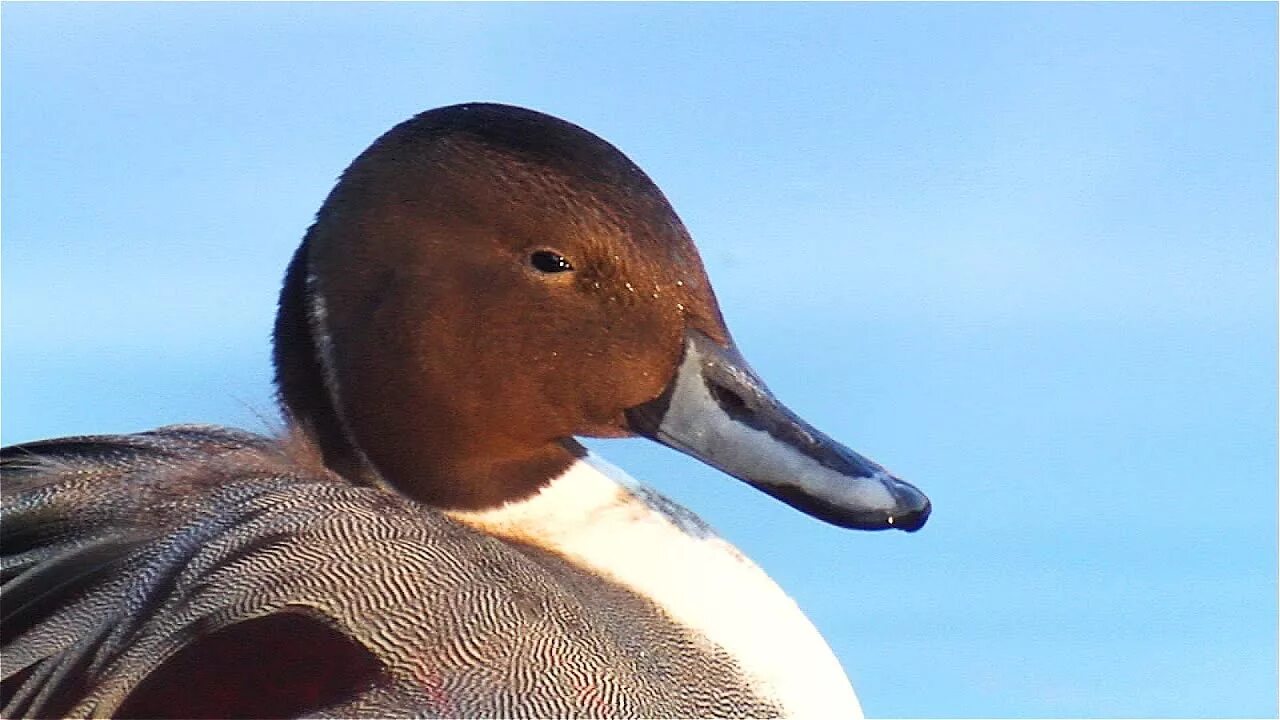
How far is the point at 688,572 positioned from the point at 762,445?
19cm

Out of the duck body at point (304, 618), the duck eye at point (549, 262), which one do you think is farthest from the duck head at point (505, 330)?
the duck body at point (304, 618)

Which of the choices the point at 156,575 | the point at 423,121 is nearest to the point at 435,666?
the point at 156,575

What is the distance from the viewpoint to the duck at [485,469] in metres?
2.68

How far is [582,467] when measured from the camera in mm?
3129

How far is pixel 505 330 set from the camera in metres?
2.98

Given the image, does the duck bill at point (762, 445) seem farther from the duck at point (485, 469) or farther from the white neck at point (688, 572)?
the white neck at point (688, 572)

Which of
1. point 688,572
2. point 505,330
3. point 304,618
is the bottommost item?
point 304,618

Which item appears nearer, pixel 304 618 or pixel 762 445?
pixel 304 618

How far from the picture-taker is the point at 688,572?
300 cm

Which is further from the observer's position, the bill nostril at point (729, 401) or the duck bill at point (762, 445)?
the bill nostril at point (729, 401)

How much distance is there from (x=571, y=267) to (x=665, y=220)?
0.48ft

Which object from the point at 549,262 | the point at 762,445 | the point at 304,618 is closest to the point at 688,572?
the point at 762,445

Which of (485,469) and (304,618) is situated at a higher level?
(485,469)

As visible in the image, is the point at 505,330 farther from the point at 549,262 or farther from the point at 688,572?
the point at 688,572
